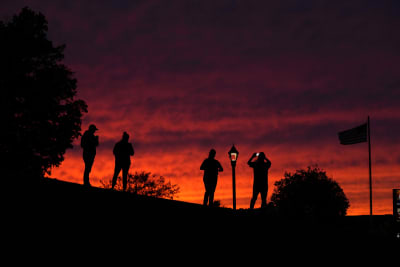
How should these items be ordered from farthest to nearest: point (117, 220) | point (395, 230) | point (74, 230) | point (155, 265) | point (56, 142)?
point (56, 142)
point (395, 230)
point (117, 220)
point (74, 230)
point (155, 265)

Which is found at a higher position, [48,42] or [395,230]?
[48,42]

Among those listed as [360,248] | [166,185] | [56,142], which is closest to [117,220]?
[360,248]

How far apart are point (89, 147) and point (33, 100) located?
70.5 feet

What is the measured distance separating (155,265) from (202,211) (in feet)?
17.2

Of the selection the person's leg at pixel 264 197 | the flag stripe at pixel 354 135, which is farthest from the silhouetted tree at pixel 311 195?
the person's leg at pixel 264 197

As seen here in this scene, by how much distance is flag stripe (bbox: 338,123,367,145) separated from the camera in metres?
36.8

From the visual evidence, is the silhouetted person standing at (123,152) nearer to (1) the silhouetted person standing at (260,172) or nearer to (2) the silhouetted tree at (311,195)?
(1) the silhouetted person standing at (260,172)

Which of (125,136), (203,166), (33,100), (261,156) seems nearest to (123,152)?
(125,136)

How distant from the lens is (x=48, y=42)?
4009 cm

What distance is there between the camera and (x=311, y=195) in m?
82.0

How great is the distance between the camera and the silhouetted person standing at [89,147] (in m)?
18.2

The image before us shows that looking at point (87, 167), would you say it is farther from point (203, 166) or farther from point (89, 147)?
point (203, 166)

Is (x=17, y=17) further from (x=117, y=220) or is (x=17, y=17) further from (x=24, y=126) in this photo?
(x=117, y=220)

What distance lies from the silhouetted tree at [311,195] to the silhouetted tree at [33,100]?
44263 mm
